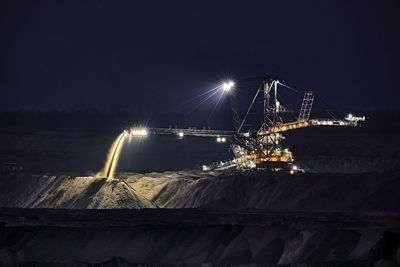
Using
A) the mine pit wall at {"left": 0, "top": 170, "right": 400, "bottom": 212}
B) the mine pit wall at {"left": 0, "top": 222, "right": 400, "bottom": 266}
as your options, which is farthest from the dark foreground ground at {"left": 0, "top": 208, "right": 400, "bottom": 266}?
the mine pit wall at {"left": 0, "top": 170, "right": 400, "bottom": 212}

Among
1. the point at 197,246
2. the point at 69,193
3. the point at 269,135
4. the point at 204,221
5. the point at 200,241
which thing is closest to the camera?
the point at 197,246

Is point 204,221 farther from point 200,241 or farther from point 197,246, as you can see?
point 197,246

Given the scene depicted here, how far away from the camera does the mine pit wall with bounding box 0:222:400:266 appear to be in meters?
18.8

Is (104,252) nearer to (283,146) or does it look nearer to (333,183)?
(333,183)

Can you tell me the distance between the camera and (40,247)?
2045cm

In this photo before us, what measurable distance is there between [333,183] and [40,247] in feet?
78.3

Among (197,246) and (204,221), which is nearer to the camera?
(197,246)

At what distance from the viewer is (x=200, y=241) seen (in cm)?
2014

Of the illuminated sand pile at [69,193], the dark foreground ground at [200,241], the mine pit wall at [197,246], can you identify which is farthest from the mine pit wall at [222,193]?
the mine pit wall at [197,246]

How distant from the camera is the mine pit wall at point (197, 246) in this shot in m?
18.8

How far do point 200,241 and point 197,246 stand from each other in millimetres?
351

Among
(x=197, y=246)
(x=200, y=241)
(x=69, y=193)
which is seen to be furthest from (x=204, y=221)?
(x=69, y=193)

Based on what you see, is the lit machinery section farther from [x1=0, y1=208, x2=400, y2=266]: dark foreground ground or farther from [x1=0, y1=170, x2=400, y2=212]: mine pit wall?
[x1=0, y1=208, x2=400, y2=266]: dark foreground ground

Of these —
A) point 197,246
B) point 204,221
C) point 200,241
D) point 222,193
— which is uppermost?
point 222,193
